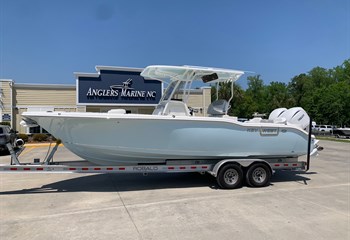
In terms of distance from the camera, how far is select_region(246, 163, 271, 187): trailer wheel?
734cm

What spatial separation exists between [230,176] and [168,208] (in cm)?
228

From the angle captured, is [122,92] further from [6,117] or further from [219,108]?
[219,108]

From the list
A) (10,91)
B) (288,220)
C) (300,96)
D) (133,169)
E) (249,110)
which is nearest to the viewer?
(288,220)

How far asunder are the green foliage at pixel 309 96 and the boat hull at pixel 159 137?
3105 cm

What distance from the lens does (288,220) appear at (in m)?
4.93

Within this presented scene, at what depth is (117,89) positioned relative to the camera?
25.6 metres

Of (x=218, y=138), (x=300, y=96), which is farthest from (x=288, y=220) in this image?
(x=300, y=96)

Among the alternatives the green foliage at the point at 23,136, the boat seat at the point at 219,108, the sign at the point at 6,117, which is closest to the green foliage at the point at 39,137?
the green foliage at the point at 23,136

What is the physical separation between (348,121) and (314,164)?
135 feet

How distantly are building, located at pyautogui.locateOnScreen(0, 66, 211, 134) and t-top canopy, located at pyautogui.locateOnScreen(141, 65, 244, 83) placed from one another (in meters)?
17.0

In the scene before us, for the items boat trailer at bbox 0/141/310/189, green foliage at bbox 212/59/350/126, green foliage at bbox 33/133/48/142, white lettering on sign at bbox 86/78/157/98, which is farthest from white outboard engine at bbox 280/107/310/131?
green foliage at bbox 212/59/350/126

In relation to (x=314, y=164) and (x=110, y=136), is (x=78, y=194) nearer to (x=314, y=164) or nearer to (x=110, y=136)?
(x=110, y=136)

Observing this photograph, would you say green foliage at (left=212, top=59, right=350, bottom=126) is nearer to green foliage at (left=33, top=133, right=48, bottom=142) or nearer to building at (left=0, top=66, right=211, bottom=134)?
building at (left=0, top=66, right=211, bottom=134)

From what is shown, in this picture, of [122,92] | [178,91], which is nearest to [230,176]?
[178,91]
